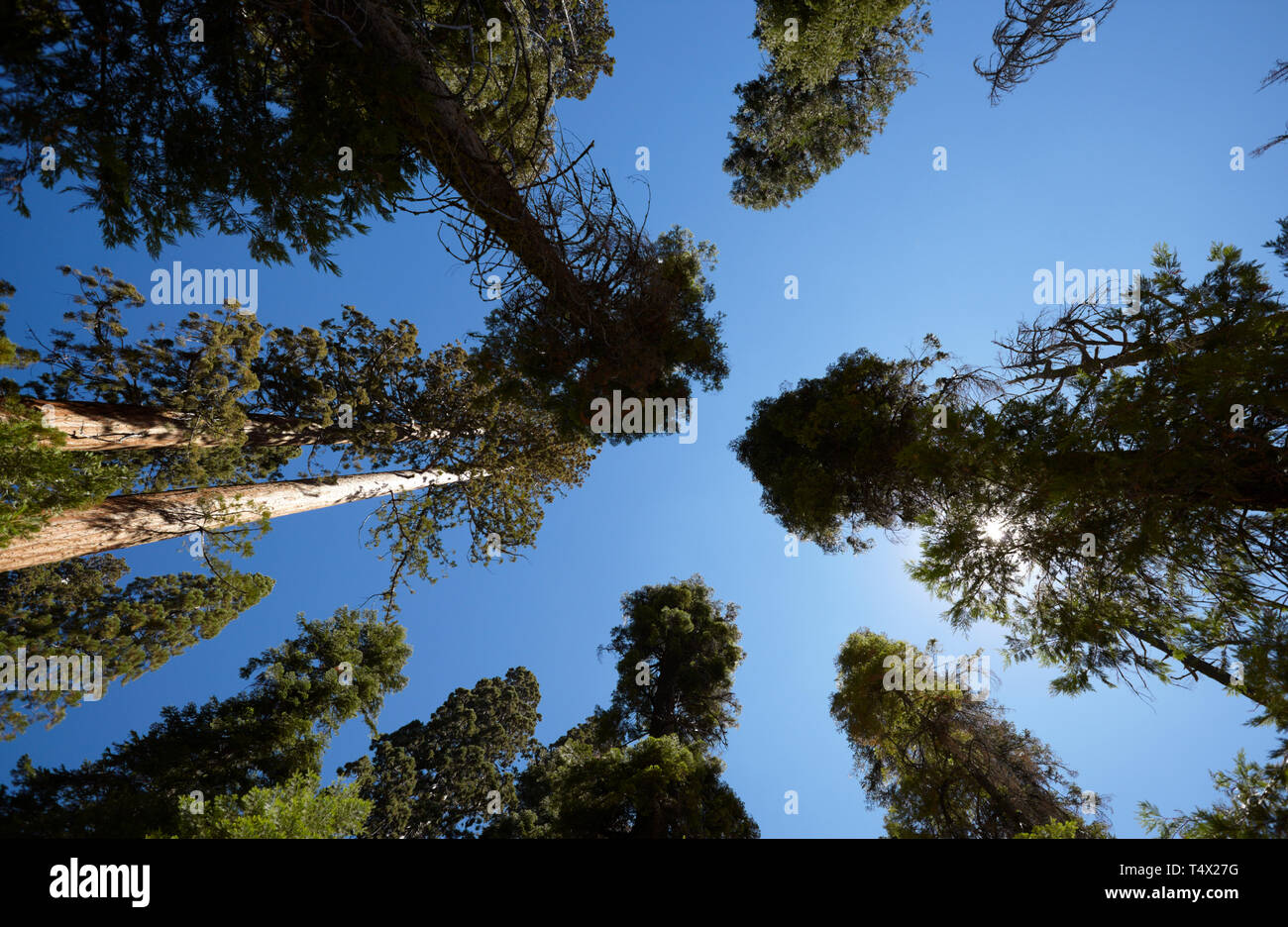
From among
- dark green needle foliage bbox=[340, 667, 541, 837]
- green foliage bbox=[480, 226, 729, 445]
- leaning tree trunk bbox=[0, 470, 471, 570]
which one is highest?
green foliage bbox=[480, 226, 729, 445]

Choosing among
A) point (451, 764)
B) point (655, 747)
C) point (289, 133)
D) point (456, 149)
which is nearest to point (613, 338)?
point (456, 149)

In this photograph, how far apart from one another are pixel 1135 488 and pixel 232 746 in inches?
474

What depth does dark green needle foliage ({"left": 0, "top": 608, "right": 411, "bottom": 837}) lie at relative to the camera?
5.73m

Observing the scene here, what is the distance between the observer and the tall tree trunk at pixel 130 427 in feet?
15.8

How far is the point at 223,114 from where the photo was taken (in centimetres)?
400

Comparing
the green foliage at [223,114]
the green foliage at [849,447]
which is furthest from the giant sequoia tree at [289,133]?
the green foliage at [849,447]

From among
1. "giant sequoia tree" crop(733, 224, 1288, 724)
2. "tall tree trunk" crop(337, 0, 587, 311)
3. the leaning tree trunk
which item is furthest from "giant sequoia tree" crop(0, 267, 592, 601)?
"giant sequoia tree" crop(733, 224, 1288, 724)

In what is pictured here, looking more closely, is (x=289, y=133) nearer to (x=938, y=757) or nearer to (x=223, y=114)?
(x=223, y=114)

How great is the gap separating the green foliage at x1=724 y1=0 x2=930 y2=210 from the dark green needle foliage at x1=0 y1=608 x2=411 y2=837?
1250 cm

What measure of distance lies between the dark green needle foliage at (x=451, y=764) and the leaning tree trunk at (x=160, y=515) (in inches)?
290

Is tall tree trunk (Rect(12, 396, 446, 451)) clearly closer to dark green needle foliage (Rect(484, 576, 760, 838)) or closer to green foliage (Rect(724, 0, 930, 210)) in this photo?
dark green needle foliage (Rect(484, 576, 760, 838))
